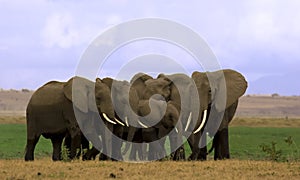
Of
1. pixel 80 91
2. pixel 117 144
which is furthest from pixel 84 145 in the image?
pixel 80 91

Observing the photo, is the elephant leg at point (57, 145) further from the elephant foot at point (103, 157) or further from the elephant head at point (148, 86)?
the elephant head at point (148, 86)

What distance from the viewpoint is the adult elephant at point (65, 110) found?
2133cm

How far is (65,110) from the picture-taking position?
71.1 ft

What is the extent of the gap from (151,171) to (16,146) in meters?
18.0

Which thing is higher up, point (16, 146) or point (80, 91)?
point (80, 91)

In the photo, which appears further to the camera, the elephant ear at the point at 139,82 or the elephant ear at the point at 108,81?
the elephant ear at the point at 139,82

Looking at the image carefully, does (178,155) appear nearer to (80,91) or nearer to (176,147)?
(176,147)

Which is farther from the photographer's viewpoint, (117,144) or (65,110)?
(117,144)

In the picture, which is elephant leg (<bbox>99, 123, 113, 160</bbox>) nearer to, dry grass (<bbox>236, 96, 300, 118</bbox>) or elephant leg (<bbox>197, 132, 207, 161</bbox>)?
elephant leg (<bbox>197, 132, 207, 161</bbox>)

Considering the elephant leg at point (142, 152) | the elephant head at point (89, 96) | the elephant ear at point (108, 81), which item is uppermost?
the elephant ear at point (108, 81)

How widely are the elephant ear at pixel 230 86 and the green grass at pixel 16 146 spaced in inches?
326

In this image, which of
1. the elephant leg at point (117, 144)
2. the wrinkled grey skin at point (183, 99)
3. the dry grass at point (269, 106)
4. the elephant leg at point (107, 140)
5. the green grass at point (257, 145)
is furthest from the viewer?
the dry grass at point (269, 106)

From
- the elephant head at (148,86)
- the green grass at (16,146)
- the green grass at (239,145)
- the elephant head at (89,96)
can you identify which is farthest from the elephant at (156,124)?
the green grass at (16,146)

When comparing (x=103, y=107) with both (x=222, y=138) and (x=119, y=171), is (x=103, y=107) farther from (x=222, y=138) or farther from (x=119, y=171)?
(x=119, y=171)
